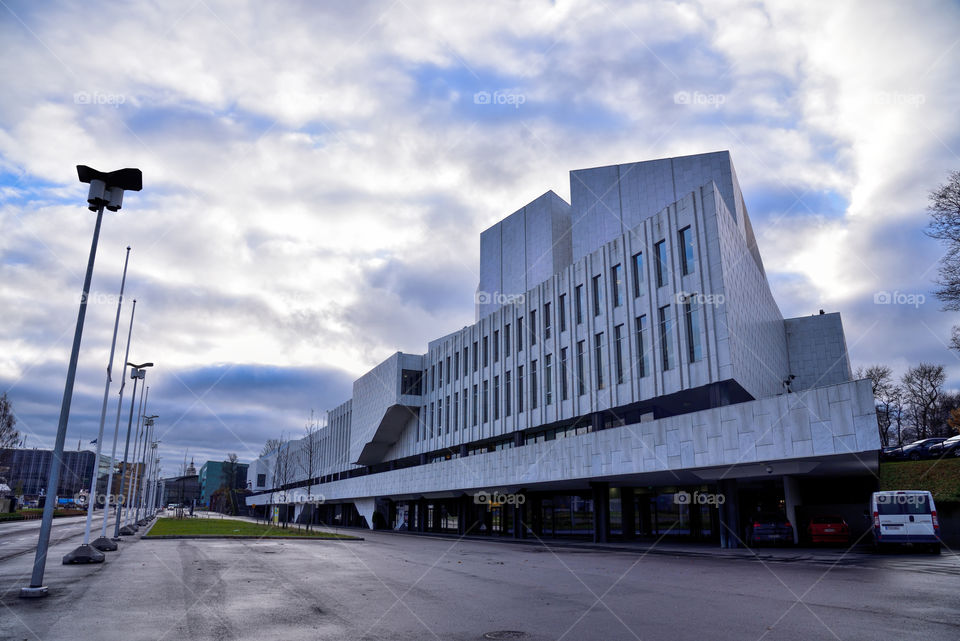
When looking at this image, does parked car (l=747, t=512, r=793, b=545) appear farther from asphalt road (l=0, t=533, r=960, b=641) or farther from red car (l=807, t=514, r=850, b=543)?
asphalt road (l=0, t=533, r=960, b=641)

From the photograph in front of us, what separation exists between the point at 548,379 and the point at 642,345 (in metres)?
9.18

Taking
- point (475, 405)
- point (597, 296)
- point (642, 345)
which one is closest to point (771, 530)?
point (642, 345)

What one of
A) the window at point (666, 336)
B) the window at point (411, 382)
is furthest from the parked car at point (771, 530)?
the window at point (411, 382)

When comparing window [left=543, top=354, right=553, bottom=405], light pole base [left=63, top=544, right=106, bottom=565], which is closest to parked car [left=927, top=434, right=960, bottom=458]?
window [left=543, top=354, right=553, bottom=405]

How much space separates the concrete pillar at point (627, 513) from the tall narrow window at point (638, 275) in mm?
12383

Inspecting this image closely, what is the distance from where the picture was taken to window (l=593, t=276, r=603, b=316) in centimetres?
3709

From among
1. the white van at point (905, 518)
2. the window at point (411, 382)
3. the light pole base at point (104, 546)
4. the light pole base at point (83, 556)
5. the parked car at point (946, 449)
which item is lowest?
the light pole base at point (104, 546)

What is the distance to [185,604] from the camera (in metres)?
10.7

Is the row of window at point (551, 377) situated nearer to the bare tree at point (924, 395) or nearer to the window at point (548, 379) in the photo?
the window at point (548, 379)

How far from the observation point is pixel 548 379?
4109 centimetres

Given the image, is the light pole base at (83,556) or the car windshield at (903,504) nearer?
the light pole base at (83,556)

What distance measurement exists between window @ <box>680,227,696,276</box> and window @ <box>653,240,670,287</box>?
0.92m

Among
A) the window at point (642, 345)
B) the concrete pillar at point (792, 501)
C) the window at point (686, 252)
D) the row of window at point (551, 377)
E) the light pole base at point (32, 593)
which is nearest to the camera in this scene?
the light pole base at point (32, 593)

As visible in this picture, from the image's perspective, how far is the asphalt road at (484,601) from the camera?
844 centimetres
